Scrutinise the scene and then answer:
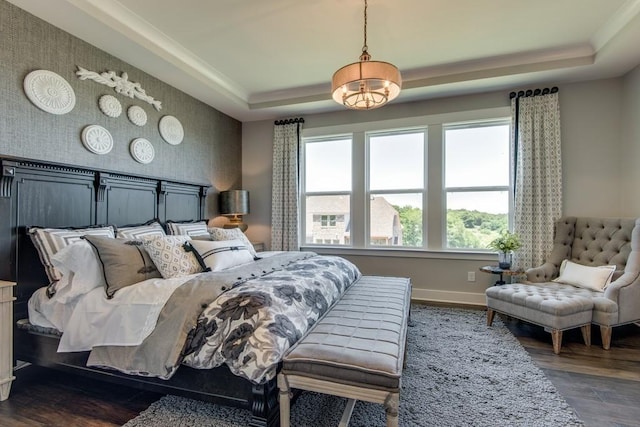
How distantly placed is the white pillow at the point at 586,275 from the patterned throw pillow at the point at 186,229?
12.5 ft

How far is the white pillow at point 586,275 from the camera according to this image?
306 centimetres

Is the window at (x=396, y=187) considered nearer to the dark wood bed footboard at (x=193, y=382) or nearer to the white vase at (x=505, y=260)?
the white vase at (x=505, y=260)

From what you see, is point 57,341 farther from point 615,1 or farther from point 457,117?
point 615,1

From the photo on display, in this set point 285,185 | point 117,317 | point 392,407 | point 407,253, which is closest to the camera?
point 392,407

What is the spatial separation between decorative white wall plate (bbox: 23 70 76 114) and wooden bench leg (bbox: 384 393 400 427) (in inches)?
127

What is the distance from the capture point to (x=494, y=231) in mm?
4152

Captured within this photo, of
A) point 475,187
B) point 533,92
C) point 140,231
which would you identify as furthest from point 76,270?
point 533,92

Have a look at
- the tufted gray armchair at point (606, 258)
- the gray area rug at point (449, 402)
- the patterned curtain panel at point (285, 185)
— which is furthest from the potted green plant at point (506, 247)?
the patterned curtain panel at point (285, 185)

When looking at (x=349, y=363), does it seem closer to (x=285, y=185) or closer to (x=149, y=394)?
(x=149, y=394)

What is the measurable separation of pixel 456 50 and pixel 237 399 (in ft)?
11.9

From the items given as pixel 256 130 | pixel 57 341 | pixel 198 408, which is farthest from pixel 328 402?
pixel 256 130

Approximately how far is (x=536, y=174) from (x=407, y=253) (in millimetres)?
1801

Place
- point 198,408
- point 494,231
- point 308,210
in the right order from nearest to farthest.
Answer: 1. point 198,408
2. point 494,231
3. point 308,210

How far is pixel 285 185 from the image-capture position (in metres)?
4.90
